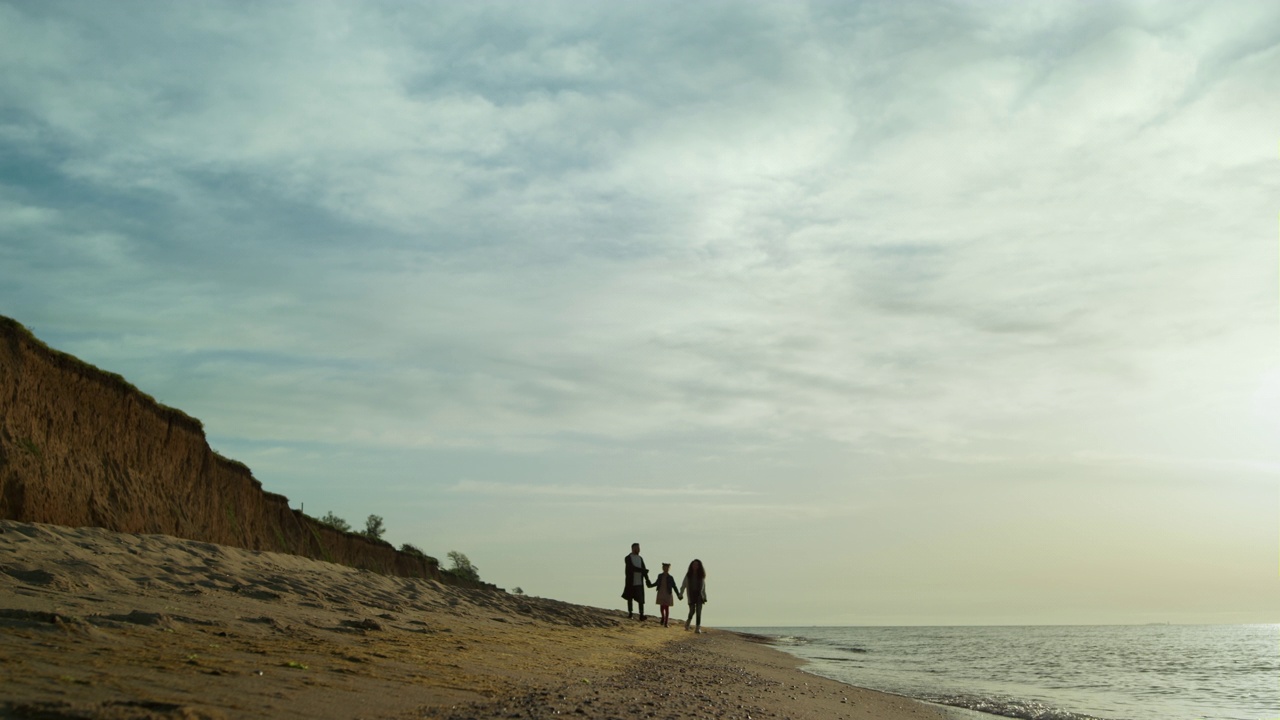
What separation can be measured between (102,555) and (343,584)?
4.54 metres

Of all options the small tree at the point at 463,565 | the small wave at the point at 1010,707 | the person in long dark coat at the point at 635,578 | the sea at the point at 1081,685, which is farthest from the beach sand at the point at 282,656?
the small tree at the point at 463,565

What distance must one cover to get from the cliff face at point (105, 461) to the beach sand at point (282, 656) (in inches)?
88.9

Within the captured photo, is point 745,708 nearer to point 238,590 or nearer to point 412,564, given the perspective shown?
point 238,590

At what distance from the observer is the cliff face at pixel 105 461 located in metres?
14.1

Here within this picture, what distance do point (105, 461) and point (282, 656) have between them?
11644 millimetres

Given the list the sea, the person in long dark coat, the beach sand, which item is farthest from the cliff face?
the sea

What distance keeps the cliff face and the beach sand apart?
7.40 feet

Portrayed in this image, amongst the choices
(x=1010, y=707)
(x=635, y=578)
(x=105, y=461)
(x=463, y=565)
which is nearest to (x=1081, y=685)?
(x=1010, y=707)

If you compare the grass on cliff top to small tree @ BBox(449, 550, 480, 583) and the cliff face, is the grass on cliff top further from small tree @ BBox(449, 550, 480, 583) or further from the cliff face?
small tree @ BBox(449, 550, 480, 583)

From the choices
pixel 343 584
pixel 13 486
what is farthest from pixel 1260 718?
pixel 13 486

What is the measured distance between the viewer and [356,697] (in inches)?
251

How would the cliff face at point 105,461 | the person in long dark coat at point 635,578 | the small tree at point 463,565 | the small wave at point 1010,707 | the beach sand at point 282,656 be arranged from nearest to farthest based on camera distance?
the beach sand at point 282,656, the small wave at point 1010,707, the cliff face at point 105,461, the person in long dark coat at point 635,578, the small tree at point 463,565

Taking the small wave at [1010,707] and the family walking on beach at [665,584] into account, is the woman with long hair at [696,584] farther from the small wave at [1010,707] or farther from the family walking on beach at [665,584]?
the small wave at [1010,707]

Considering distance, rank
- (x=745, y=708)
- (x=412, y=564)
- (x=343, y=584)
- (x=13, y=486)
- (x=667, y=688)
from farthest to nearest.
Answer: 1. (x=412, y=564)
2. (x=343, y=584)
3. (x=13, y=486)
4. (x=667, y=688)
5. (x=745, y=708)
